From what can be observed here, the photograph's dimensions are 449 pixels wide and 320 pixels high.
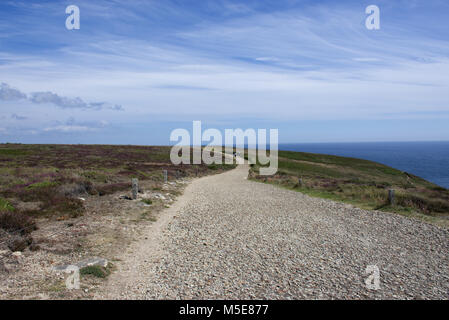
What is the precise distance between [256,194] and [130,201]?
32.5 feet

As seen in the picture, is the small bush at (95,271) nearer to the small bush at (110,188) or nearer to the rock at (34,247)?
the rock at (34,247)

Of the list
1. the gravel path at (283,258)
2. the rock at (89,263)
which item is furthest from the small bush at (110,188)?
the rock at (89,263)

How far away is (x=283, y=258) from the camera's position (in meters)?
9.55

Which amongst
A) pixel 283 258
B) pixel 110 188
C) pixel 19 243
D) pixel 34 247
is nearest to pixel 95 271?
pixel 34 247

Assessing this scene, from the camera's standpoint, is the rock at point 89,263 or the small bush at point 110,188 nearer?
the rock at point 89,263

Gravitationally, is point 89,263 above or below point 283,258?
above

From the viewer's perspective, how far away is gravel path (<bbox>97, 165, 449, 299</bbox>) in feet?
23.9

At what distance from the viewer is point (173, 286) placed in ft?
24.8

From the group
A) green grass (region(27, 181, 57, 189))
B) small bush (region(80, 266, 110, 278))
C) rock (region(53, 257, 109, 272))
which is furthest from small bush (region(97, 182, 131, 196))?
small bush (region(80, 266, 110, 278))

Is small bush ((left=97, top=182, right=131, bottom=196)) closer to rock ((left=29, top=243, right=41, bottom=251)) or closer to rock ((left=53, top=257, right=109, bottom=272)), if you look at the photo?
rock ((left=29, top=243, right=41, bottom=251))

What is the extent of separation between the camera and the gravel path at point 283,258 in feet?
23.9

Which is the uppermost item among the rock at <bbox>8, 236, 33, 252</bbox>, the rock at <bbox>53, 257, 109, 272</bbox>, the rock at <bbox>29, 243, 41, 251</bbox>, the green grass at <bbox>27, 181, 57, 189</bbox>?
the green grass at <bbox>27, 181, 57, 189</bbox>

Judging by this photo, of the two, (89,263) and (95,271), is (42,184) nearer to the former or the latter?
(89,263)
